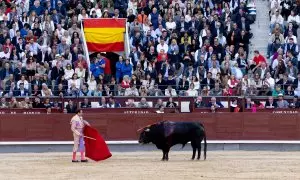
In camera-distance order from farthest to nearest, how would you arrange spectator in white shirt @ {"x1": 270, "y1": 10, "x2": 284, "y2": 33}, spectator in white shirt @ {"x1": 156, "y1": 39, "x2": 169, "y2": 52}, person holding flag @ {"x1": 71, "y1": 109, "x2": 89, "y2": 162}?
spectator in white shirt @ {"x1": 270, "y1": 10, "x2": 284, "y2": 33}, spectator in white shirt @ {"x1": 156, "y1": 39, "x2": 169, "y2": 52}, person holding flag @ {"x1": 71, "y1": 109, "x2": 89, "y2": 162}

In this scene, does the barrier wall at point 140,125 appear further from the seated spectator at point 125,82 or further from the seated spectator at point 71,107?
the seated spectator at point 125,82

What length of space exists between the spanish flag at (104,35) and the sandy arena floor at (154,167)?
16.3 feet

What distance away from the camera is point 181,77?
91.5 feet

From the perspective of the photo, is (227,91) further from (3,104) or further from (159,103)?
(3,104)

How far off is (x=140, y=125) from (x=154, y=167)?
6426 mm

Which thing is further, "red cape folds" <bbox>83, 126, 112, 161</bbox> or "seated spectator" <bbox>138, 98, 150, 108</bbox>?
"seated spectator" <bbox>138, 98, 150, 108</bbox>

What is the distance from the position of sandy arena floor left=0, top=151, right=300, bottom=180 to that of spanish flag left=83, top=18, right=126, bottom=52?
497 centimetres

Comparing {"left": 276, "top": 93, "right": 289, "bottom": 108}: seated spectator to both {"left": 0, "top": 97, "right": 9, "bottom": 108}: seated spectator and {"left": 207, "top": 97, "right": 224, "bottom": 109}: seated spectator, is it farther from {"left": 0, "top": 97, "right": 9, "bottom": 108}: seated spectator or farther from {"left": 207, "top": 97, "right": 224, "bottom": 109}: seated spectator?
{"left": 0, "top": 97, "right": 9, "bottom": 108}: seated spectator

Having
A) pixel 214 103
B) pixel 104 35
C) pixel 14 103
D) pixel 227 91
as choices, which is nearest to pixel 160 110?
pixel 214 103

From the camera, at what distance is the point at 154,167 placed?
21.2 meters

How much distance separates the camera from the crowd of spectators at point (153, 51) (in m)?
27.5

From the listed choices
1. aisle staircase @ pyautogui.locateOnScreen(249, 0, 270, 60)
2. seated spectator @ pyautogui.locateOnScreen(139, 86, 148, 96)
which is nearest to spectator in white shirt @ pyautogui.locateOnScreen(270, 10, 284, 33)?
aisle staircase @ pyautogui.locateOnScreen(249, 0, 270, 60)

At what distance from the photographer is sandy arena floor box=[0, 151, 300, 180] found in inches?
760

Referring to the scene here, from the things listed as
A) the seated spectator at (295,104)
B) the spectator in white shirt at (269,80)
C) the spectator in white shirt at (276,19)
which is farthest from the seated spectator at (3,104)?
the spectator in white shirt at (276,19)
